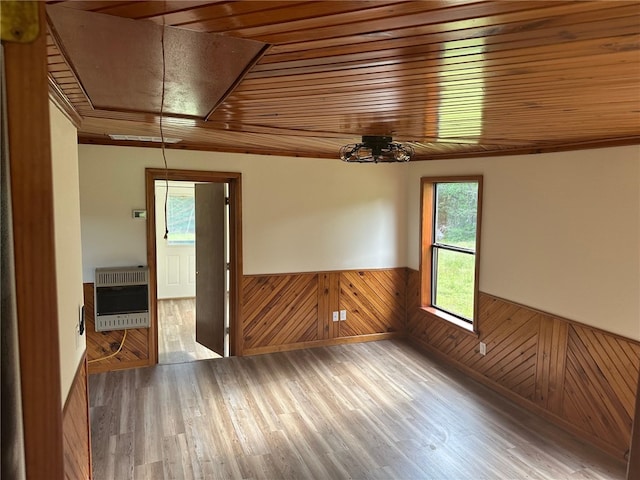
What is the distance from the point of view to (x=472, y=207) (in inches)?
179

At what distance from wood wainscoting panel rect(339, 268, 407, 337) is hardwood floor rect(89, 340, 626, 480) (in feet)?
2.49

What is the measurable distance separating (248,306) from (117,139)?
2.23 meters

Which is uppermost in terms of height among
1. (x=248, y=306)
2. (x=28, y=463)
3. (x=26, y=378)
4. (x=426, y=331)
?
(x=26, y=378)

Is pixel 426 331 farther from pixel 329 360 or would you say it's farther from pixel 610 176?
pixel 610 176

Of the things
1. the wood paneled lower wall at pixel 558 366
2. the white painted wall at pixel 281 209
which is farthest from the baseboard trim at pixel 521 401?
the white painted wall at pixel 281 209

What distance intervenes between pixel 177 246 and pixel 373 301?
382cm

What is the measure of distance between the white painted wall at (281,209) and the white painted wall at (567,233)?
53.8 inches

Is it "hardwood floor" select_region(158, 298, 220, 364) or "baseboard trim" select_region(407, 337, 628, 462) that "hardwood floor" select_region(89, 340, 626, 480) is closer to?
"baseboard trim" select_region(407, 337, 628, 462)

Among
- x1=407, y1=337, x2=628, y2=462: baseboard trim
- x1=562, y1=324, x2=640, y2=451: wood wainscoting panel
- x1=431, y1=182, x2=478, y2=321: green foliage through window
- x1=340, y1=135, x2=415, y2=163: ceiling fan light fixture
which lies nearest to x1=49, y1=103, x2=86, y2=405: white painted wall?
x1=340, y1=135, x2=415, y2=163: ceiling fan light fixture

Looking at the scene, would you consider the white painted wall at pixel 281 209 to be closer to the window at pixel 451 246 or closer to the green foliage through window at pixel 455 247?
the window at pixel 451 246

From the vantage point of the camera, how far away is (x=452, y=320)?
4.78m

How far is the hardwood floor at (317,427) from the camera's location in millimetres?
2932

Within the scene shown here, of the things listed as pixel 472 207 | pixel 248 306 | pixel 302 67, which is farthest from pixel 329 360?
pixel 302 67

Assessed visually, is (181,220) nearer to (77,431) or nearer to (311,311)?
(311,311)
